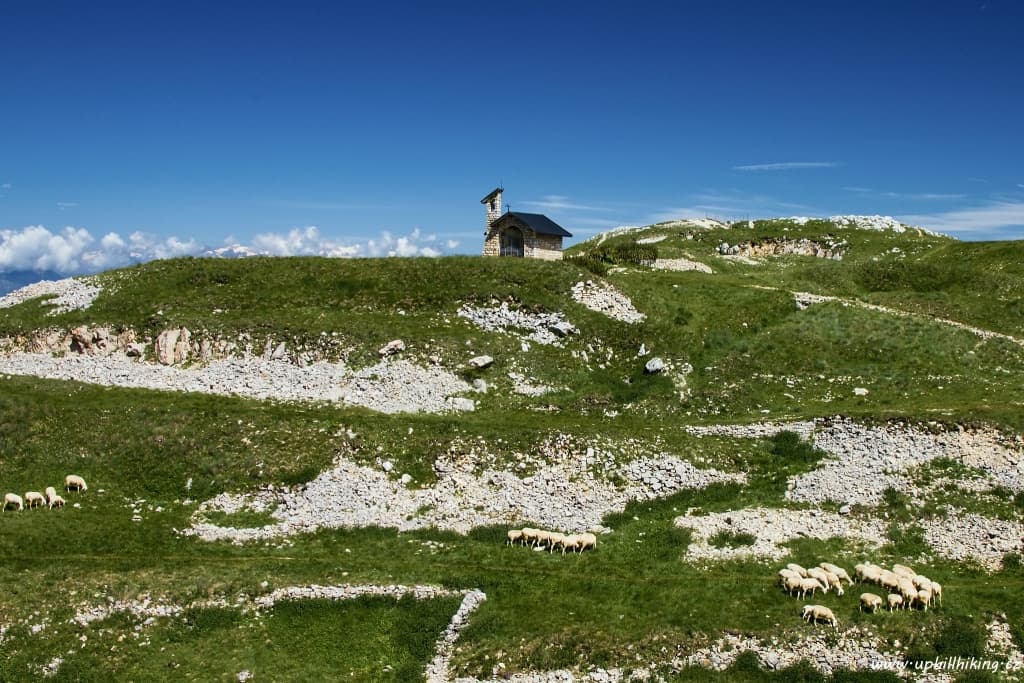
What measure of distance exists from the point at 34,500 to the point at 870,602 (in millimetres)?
43500

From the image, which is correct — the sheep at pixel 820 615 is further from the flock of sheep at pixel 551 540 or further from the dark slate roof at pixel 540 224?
the dark slate roof at pixel 540 224

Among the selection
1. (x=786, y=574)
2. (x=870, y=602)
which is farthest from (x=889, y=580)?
(x=786, y=574)

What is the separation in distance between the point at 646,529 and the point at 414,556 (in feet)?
42.4

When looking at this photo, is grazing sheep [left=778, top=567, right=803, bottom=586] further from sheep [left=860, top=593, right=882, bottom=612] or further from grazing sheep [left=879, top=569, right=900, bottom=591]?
grazing sheep [left=879, top=569, right=900, bottom=591]

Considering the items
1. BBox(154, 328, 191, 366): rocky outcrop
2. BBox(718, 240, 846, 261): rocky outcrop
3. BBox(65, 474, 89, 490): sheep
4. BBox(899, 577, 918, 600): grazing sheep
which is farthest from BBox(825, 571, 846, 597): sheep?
BBox(718, 240, 846, 261): rocky outcrop

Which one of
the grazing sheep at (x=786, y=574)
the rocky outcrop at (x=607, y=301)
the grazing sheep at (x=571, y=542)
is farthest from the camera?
the rocky outcrop at (x=607, y=301)

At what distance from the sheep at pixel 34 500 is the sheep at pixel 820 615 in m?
40.1

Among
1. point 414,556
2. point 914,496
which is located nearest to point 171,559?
point 414,556

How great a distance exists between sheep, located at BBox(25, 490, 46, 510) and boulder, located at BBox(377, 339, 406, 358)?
80.7 ft

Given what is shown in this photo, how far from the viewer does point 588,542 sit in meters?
34.8

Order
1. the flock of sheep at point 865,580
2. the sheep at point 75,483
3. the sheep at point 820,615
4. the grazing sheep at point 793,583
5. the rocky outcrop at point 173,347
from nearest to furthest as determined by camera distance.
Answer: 1. the sheep at point 820,615
2. the flock of sheep at point 865,580
3. the grazing sheep at point 793,583
4. the sheep at point 75,483
5. the rocky outcrop at point 173,347

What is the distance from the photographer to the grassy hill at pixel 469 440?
2705 cm

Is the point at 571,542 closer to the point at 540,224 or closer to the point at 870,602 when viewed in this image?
the point at 870,602

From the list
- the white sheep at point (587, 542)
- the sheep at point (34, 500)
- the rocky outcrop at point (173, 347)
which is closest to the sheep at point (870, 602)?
the white sheep at point (587, 542)
